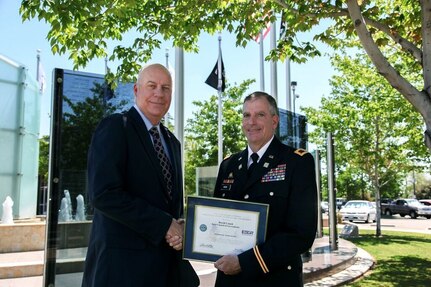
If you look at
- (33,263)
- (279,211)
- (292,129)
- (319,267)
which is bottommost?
(319,267)

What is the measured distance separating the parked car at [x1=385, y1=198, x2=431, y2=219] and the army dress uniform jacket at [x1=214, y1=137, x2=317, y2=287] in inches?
1559

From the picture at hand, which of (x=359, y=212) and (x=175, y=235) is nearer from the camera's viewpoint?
(x=175, y=235)

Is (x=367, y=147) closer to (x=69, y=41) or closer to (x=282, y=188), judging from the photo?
(x=69, y=41)

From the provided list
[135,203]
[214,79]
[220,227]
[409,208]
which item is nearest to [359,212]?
[409,208]

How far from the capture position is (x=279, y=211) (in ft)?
8.62

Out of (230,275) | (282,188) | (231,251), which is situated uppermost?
(282,188)

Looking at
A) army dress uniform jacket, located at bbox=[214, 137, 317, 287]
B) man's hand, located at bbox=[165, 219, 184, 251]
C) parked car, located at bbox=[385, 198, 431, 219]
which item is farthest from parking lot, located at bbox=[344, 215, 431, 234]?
man's hand, located at bbox=[165, 219, 184, 251]

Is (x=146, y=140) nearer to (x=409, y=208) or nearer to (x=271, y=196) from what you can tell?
(x=271, y=196)

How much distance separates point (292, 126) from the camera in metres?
9.10

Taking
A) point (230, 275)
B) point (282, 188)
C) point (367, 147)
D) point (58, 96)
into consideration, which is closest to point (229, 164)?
point (282, 188)

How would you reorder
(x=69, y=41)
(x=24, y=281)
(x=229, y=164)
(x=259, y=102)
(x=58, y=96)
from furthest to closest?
(x=24, y=281) < (x=69, y=41) < (x=58, y=96) < (x=229, y=164) < (x=259, y=102)

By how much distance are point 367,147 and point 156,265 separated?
17731 millimetres

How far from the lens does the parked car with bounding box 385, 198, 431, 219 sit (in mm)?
37625

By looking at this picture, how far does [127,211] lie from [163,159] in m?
0.45
